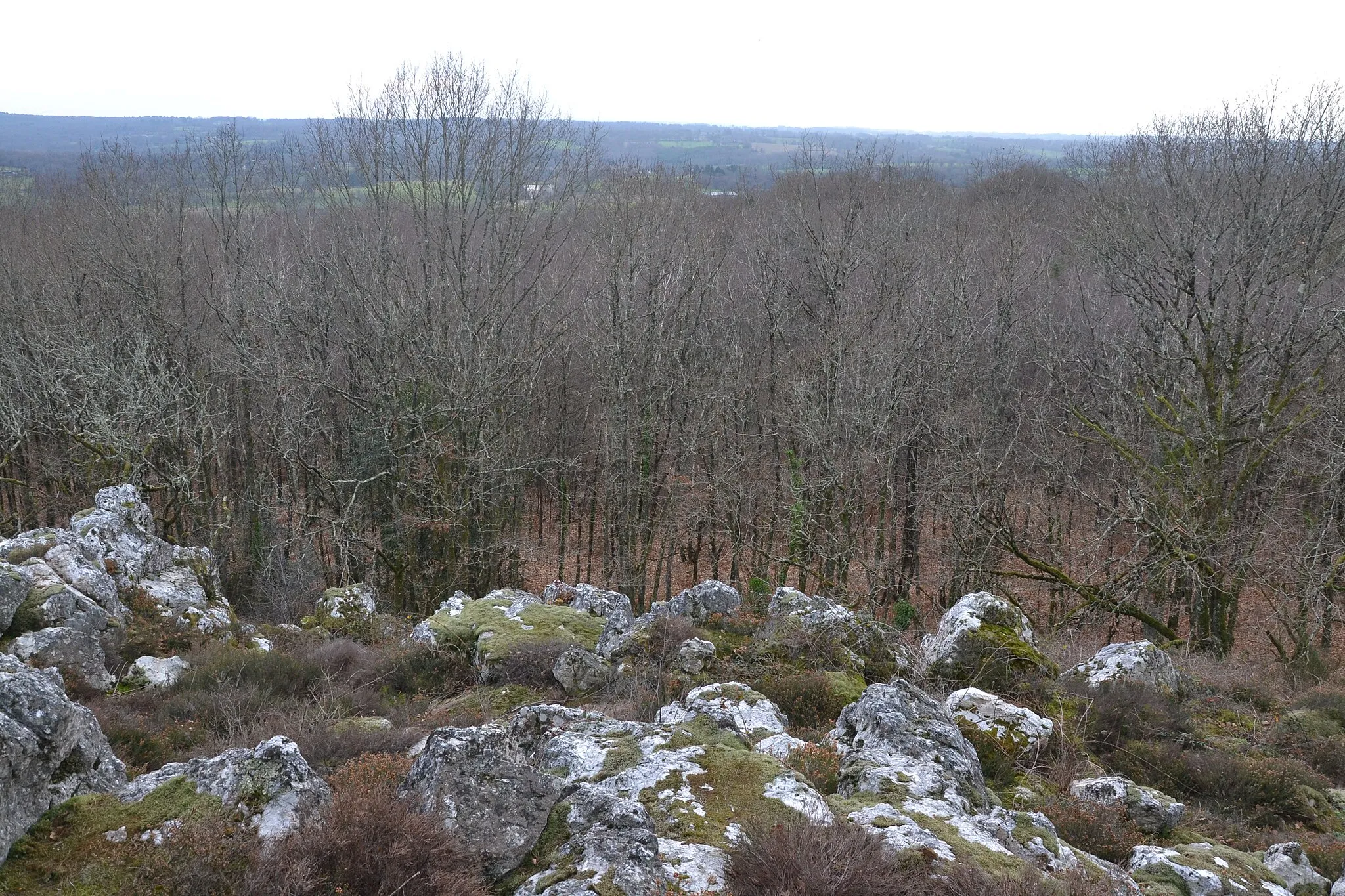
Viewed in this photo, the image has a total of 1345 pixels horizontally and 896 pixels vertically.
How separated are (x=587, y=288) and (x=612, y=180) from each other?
2852 millimetres

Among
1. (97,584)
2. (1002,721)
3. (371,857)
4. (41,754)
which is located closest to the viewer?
(371,857)

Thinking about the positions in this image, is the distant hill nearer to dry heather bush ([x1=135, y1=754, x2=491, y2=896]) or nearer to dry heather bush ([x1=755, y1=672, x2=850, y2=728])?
dry heather bush ([x1=755, y1=672, x2=850, y2=728])

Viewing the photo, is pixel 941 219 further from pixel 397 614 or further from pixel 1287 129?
pixel 397 614

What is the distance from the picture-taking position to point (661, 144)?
9275cm

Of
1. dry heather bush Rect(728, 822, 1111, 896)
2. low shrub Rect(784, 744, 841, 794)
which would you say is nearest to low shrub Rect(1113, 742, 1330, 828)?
low shrub Rect(784, 744, 841, 794)

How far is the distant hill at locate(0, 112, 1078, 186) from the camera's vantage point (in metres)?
46.8

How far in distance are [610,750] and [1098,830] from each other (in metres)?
3.69

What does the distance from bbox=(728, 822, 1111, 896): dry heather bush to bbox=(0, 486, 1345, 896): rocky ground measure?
0.05 ft

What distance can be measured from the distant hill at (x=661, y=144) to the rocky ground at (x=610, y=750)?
1464 centimetres

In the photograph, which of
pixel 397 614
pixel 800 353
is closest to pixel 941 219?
pixel 800 353

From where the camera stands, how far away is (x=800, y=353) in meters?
20.9

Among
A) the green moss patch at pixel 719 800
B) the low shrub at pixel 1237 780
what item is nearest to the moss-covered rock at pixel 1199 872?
the low shrub at pixel 1237 780

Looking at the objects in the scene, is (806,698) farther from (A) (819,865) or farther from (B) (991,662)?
(A) (819,865)

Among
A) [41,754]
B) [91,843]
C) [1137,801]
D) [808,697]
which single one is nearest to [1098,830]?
[1137,801]
